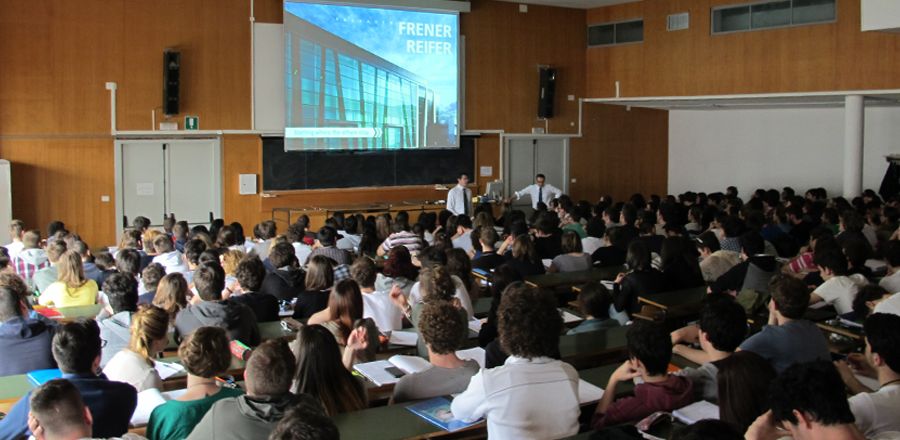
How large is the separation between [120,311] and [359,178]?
31.5 feet

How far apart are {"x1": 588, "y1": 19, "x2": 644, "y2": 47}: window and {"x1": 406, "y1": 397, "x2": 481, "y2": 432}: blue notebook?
13.5 meters

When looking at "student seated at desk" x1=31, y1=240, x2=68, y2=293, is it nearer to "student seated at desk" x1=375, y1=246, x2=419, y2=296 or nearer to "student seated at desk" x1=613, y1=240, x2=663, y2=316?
"student seated at desk" x1=375, y1=246, x2=419, y2=296

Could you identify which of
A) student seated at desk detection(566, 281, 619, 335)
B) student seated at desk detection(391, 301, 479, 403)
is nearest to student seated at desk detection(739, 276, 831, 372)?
student seated at desk detection(566, 281, 619, 335)

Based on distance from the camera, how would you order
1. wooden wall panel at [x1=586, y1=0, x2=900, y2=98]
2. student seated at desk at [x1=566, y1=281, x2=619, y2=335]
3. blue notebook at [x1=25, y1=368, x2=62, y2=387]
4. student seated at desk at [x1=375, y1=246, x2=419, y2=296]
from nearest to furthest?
1. blue notebook at [x1=25, y1=368, x2=62, y2=387]
2. student seated at desk at [x1=566, y1=281, x2=619, y2=335]
3. student seated at desk at [x1=375, y1=246, x2=419, y2=296]
4. wooden wall panel at [x1=586, y1=0, x2=900, y2=98]

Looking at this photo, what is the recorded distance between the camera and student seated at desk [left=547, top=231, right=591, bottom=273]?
8.59 meters

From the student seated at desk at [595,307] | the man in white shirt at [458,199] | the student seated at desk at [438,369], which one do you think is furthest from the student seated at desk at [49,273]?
the man in white shirt at [458,199]

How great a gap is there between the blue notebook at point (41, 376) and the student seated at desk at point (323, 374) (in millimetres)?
1479

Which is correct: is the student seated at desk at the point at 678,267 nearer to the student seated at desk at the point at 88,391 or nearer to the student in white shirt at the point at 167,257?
the student in white shirt at the point at 167,257

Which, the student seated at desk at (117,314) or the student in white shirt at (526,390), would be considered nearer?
the student in white shirt at (526,390)

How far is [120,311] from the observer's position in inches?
226

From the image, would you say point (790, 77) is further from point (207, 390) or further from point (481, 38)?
point (207, 390)

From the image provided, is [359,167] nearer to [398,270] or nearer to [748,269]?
[398,270]

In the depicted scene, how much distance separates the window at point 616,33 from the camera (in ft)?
54.3

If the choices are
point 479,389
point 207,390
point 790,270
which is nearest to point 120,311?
point 207,390
